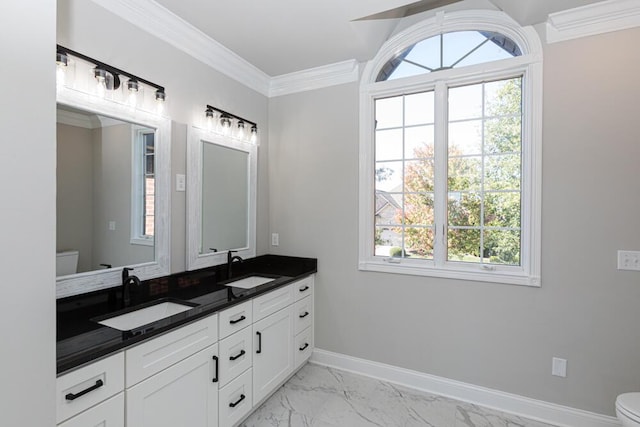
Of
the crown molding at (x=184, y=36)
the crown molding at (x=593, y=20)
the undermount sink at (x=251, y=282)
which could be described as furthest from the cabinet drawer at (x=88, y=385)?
the crown molding at (x=593, y=20)

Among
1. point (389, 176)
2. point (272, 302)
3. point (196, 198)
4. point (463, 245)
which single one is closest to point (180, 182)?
point (196, 198)

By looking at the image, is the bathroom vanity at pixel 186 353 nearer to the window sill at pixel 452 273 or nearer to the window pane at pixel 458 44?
the window sill at pixel 452 273

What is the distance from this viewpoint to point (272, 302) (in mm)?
2275

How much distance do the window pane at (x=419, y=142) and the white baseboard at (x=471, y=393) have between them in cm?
177

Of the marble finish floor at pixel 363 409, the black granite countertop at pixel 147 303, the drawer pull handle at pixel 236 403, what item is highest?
the black granite countertop at pixel 147 303

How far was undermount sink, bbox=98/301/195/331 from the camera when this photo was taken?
1.62m

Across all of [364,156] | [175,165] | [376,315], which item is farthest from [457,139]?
[175,165]

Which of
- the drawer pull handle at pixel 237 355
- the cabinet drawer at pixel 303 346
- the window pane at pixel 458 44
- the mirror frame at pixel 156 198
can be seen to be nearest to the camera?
the mirror frame at pixel 156 198

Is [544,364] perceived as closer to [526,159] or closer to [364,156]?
[526,159]

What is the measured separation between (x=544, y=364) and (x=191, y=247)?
2595 mm

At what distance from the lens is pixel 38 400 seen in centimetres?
96

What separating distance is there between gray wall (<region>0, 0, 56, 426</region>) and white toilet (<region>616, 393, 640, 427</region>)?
2443 mm

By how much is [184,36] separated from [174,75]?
0.29m

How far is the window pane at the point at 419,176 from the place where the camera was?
255cm
